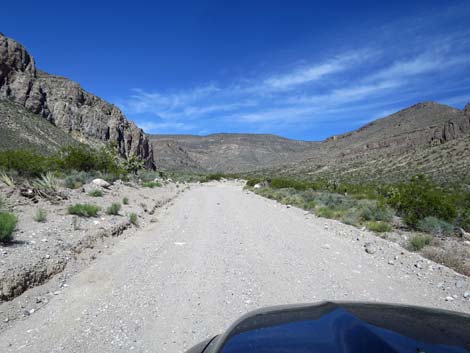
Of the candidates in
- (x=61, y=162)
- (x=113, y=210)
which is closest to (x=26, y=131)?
(x=61, y=162)

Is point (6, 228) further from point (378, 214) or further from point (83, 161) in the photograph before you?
point (83, 161)

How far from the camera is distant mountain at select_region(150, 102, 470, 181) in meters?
48.5

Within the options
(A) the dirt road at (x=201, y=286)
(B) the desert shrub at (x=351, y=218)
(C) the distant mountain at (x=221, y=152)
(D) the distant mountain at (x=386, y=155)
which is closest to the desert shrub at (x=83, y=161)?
(A) the dirt road at (x=201, y=286)

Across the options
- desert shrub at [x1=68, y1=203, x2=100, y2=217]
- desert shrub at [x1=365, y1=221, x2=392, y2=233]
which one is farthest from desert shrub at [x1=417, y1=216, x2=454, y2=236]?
desert shrub at [x1=68, y1=203, x2=100, y2=217]

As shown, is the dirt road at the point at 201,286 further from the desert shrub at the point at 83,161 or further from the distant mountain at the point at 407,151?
the distant mountain at the point at 407,151

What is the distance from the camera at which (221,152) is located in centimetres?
17975

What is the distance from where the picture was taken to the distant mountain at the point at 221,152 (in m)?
146

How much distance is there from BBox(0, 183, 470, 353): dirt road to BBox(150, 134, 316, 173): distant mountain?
12452 centimetres

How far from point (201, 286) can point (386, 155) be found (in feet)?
228

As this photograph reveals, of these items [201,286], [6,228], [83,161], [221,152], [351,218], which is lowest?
[201,286]

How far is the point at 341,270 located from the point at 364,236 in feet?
12.6

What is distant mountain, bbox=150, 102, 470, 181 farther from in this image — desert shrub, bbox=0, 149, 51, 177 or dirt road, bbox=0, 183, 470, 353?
desert shrub, bbox=0, 149, 51, 177

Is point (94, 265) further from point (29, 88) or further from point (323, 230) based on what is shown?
point (29, 88)

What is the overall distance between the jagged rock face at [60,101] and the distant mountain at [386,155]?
144 ft
